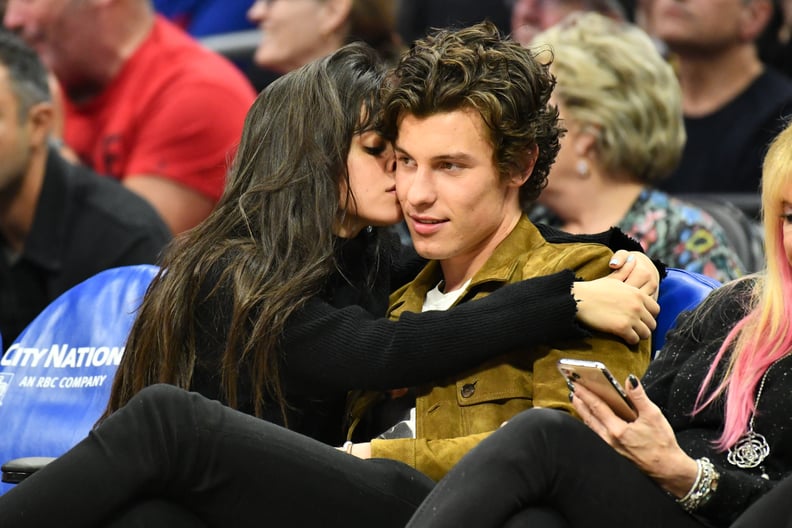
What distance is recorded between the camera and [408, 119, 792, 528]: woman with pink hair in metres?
2.35

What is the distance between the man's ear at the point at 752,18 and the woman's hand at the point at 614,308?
278 cm

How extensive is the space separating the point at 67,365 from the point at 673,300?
1400 mm

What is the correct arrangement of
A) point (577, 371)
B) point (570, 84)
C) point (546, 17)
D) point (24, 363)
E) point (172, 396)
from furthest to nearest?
point (546, 17) → point (570, 84) → point (24, 363) → point (172, 396) → point (577, 371)

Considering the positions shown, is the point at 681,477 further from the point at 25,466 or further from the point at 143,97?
the point at 143,97

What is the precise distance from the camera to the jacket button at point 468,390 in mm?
2785

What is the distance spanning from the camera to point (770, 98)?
5094mm

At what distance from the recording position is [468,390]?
279 centimetres

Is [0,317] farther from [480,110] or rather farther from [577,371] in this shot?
[577,371]

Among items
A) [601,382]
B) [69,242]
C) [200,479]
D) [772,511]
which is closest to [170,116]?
[69,242]

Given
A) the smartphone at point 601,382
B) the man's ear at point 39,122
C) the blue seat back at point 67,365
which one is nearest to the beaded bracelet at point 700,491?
the smartphone at point 601,382

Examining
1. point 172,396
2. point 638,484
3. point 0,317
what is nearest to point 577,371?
point 638,484

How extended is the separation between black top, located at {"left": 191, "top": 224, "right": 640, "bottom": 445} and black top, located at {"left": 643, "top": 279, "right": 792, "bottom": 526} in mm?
218

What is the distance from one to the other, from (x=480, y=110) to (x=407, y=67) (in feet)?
0.64

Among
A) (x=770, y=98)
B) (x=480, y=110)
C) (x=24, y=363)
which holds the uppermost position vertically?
(x=480, y=110)
